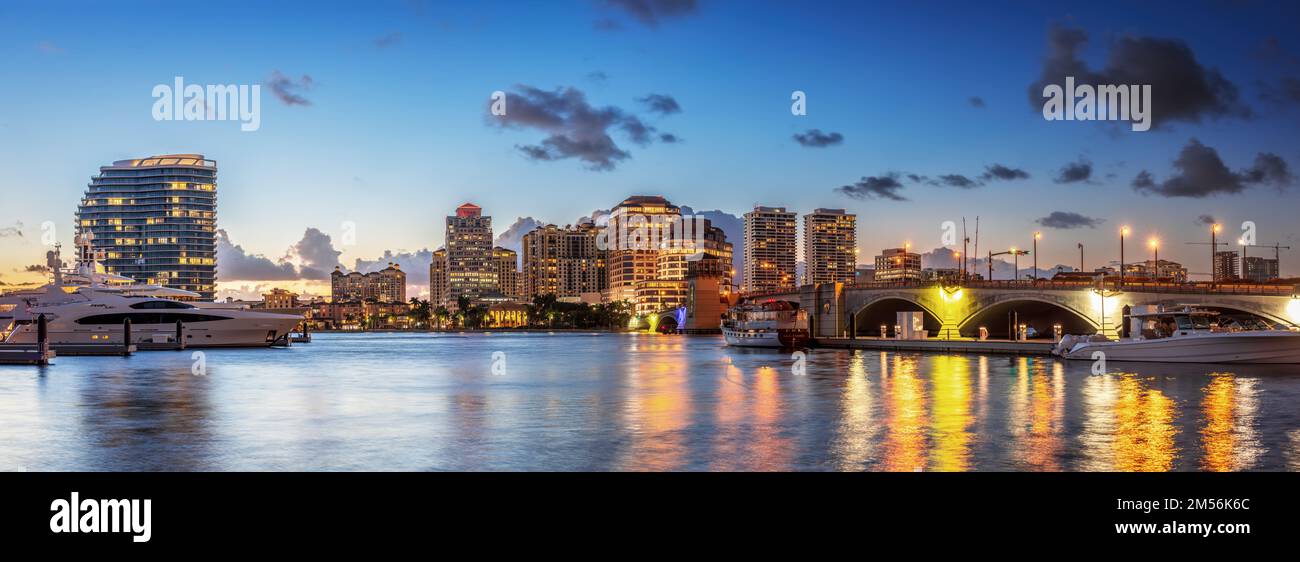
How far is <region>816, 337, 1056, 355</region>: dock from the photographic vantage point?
284ft

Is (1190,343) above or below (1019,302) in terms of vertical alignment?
below

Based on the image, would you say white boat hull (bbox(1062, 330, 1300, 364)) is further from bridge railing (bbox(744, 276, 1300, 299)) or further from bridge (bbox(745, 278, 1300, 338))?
bridge railing (bbox(744, 276, 1300, 299))

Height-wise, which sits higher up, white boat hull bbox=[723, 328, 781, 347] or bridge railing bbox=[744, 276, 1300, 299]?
bridge railing bbox=[744, 276, 1300, 299]

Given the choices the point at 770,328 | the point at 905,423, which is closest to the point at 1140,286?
the point at 770,328

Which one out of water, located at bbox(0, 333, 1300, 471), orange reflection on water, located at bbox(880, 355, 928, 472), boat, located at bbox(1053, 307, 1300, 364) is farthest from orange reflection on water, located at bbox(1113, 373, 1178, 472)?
boat, located at bbox(1053, 307, 1300, 364)

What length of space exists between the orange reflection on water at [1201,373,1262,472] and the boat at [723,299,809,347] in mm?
68110

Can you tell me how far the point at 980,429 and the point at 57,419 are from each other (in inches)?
1235

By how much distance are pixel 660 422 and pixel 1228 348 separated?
49.4 meters

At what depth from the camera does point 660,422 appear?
3241cm

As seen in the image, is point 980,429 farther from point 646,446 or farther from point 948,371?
point 948,371

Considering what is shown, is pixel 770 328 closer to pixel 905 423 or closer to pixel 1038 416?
pixel 1038 416

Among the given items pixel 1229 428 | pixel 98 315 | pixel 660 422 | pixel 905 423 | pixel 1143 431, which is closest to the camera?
pixel 1143 431
